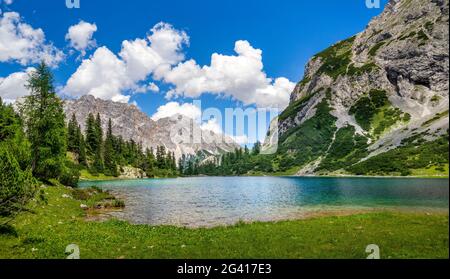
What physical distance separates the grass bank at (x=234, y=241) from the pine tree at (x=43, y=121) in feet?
86.5

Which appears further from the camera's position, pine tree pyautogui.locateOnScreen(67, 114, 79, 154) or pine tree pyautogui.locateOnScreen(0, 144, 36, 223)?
pine tree pyautogui.locateOnScreen(67, 114, 79, 154)

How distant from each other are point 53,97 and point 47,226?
33.0 meters

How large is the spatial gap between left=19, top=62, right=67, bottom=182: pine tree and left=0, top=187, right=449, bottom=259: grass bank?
26373mm

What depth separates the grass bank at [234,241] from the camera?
582 inches

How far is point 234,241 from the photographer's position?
766 inches

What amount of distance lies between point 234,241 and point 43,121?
41742mm

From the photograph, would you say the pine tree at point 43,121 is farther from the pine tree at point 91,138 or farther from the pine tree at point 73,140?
the pine tree at point 91,138

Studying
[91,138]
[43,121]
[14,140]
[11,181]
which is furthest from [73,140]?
[11,181]

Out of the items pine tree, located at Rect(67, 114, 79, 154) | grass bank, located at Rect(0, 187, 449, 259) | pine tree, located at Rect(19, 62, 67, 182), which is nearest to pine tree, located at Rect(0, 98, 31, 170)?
pine tree, located at Rect(19, 62, 67, 182)

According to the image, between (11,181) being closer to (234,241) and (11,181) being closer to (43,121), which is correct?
(234,241)

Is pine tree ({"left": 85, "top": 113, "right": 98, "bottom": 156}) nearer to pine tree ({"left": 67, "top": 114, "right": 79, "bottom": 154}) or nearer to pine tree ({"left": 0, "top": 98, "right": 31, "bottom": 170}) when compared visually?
pine tree ({"left": 67, "top": 114, "right": 79, "bottom": 154})

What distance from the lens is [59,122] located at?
2021 inches

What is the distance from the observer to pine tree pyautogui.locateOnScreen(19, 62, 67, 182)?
48.3m
